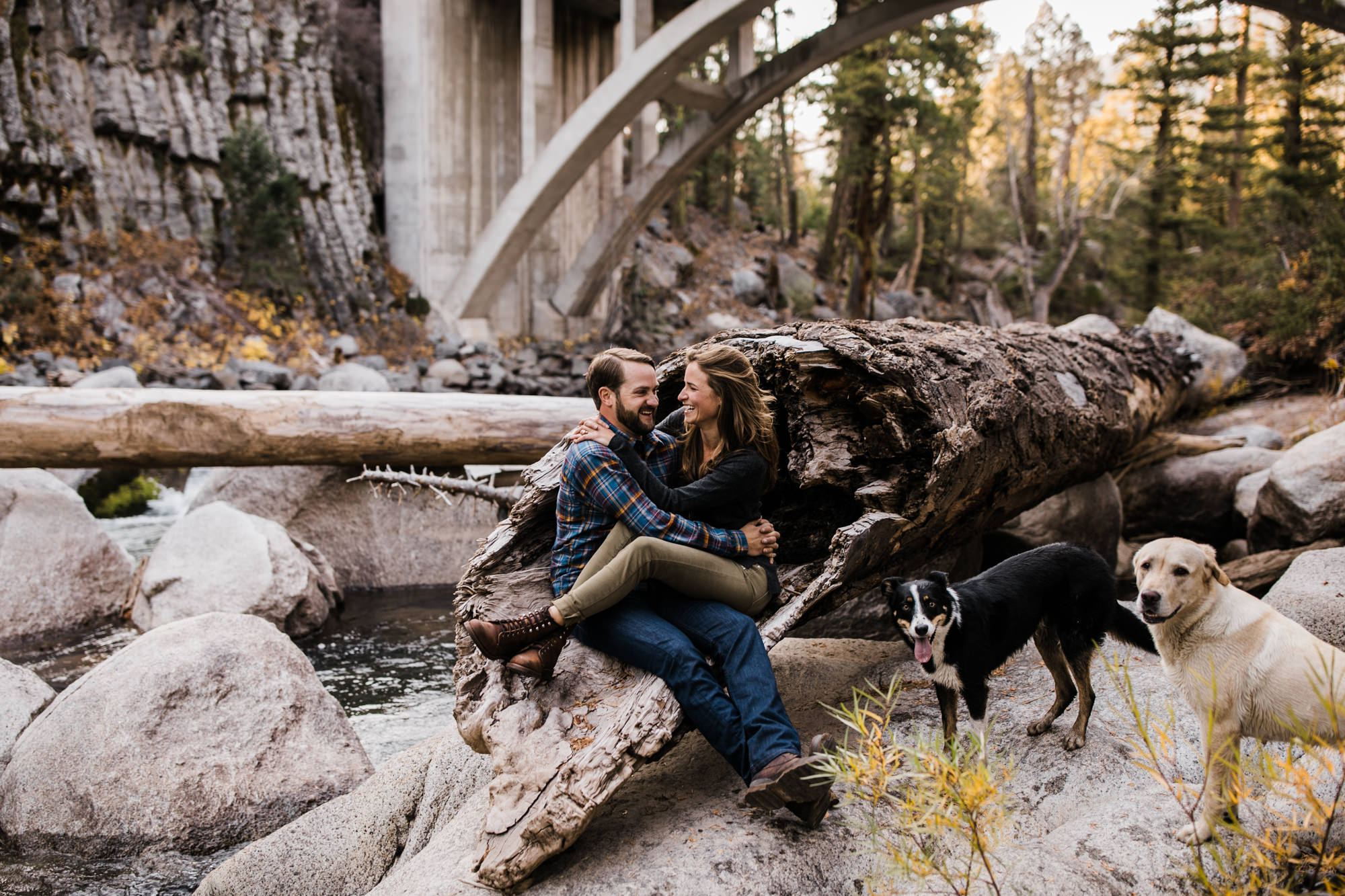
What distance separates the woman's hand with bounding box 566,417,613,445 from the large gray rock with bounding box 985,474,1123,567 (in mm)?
3406

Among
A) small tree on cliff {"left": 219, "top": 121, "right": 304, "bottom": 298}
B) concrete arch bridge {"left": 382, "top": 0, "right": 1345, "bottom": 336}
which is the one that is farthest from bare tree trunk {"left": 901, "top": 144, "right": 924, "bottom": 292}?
small tree on cliff {"left": 219, "top": 121, "right": 304, "bottom": 298}

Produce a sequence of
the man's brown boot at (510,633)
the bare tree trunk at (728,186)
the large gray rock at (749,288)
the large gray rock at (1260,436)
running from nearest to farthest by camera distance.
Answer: the man's brown boot at (510,633) → the large gray rock at (1260,436) → the large gray rock at (749,288) → the bare tree trunk at (728,186)

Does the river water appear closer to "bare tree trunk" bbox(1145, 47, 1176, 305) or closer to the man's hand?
the man's hand

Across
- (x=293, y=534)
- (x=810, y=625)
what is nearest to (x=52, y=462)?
(x=293, y=534)

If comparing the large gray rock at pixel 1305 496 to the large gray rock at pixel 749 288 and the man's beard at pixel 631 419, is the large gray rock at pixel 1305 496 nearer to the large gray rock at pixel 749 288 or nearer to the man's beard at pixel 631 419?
the man's beard at pixel 631 419

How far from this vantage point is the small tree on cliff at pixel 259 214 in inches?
520

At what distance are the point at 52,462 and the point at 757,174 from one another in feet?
69.2

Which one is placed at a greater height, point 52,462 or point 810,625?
point 52,462

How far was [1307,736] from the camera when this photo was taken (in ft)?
7.45

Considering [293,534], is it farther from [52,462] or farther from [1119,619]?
[1119,619]

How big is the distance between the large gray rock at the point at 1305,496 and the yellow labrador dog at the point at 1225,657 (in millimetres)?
3242

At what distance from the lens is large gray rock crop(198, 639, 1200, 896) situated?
248 cm

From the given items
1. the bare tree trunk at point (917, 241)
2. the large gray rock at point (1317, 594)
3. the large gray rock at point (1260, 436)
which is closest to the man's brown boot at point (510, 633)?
the large gray rock at point (1317, 594)

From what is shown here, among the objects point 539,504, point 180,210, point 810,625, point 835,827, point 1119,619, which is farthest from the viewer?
point 180,210
